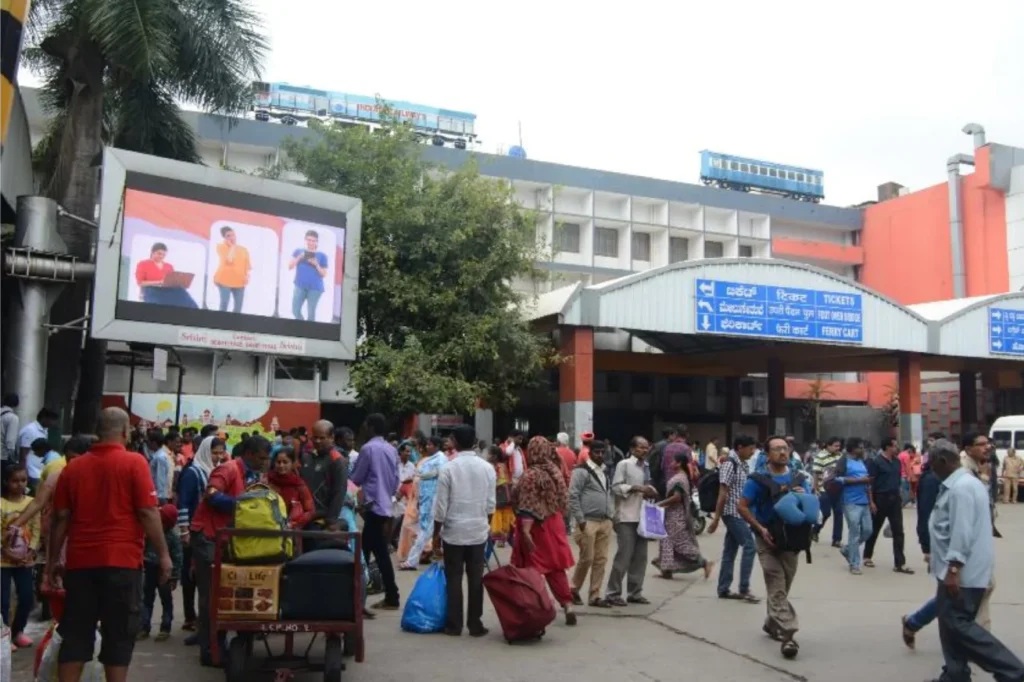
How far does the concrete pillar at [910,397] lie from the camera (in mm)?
28219

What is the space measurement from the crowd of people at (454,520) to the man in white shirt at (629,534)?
2 centimetres

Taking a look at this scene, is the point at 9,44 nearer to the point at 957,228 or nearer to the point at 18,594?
the point at 18,594

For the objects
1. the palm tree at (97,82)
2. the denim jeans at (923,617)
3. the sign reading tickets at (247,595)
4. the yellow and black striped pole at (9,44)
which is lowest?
the denim jeans at (923,617)

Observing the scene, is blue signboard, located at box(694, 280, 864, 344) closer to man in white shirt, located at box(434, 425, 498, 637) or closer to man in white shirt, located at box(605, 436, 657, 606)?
man in white shirt, located at box(605, 436, 657, 606)

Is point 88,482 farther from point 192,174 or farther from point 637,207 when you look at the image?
point 637,207

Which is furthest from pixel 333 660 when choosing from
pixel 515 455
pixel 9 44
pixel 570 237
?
pixel 570 237

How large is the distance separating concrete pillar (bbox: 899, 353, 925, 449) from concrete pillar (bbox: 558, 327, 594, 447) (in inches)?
464

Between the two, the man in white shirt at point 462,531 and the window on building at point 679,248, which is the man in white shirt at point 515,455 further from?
the window on building at point 679,248

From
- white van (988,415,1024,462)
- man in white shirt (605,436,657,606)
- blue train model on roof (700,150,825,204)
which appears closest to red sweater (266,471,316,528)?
man in white shirt (605,436,657,606)

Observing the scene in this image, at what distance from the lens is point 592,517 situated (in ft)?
29.1

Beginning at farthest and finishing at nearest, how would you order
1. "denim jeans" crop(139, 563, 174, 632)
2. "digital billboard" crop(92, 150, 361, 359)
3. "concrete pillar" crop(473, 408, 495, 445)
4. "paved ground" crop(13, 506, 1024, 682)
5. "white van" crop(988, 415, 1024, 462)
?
1. "concrete pillar" crop(473, 408, 495, 445)
2. "white van" crop(988, 415, 1024, 462)
3. "digital billboard" crop(92, 150, 361, 359)
4. "denim jeans" crop(139, 563, 174, 632)
5. "paved ground" crop(13, 506, 1024, 682)

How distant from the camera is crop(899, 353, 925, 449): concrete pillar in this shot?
2822cm

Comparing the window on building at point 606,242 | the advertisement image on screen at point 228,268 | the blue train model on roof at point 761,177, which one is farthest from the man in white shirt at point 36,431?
the blue train model on roof at point 761,177

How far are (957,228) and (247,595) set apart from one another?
46290 millimetres
